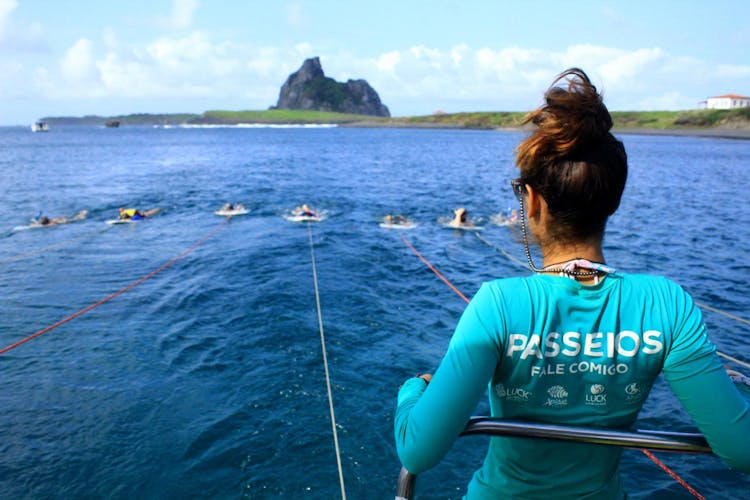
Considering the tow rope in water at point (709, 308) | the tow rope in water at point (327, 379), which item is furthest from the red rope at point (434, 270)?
the tow rope in water at point (327, 379)

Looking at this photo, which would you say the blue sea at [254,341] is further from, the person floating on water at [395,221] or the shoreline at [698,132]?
the shoreline at [698,132]

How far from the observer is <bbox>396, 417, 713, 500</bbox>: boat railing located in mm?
1703

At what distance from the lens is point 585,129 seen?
1.58 metres

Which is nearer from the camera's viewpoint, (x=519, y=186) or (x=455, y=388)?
(x=455, y=388)

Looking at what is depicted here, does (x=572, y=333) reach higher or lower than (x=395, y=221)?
higher

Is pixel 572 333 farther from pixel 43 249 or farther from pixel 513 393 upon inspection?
pixel 43 249

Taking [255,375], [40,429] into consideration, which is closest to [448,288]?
[255,375]

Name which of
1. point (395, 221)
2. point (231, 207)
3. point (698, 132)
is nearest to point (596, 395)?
point (395, 221)

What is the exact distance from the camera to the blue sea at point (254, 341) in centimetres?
616

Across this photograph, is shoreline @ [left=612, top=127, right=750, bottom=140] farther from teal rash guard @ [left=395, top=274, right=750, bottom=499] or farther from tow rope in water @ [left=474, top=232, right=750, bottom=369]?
teal rash guard @ [left=395, top=274, right=750, bottom=499]

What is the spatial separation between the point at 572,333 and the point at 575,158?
0.54 m

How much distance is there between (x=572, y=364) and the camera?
5.54 ft

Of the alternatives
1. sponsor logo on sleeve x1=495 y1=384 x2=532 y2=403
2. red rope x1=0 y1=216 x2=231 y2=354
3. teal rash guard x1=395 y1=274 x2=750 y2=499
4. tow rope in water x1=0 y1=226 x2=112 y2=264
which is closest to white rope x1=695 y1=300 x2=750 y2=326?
teal rash guard x1=395 y1=274 x2=750 y2=499

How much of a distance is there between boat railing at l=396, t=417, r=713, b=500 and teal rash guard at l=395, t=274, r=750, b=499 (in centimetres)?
8
